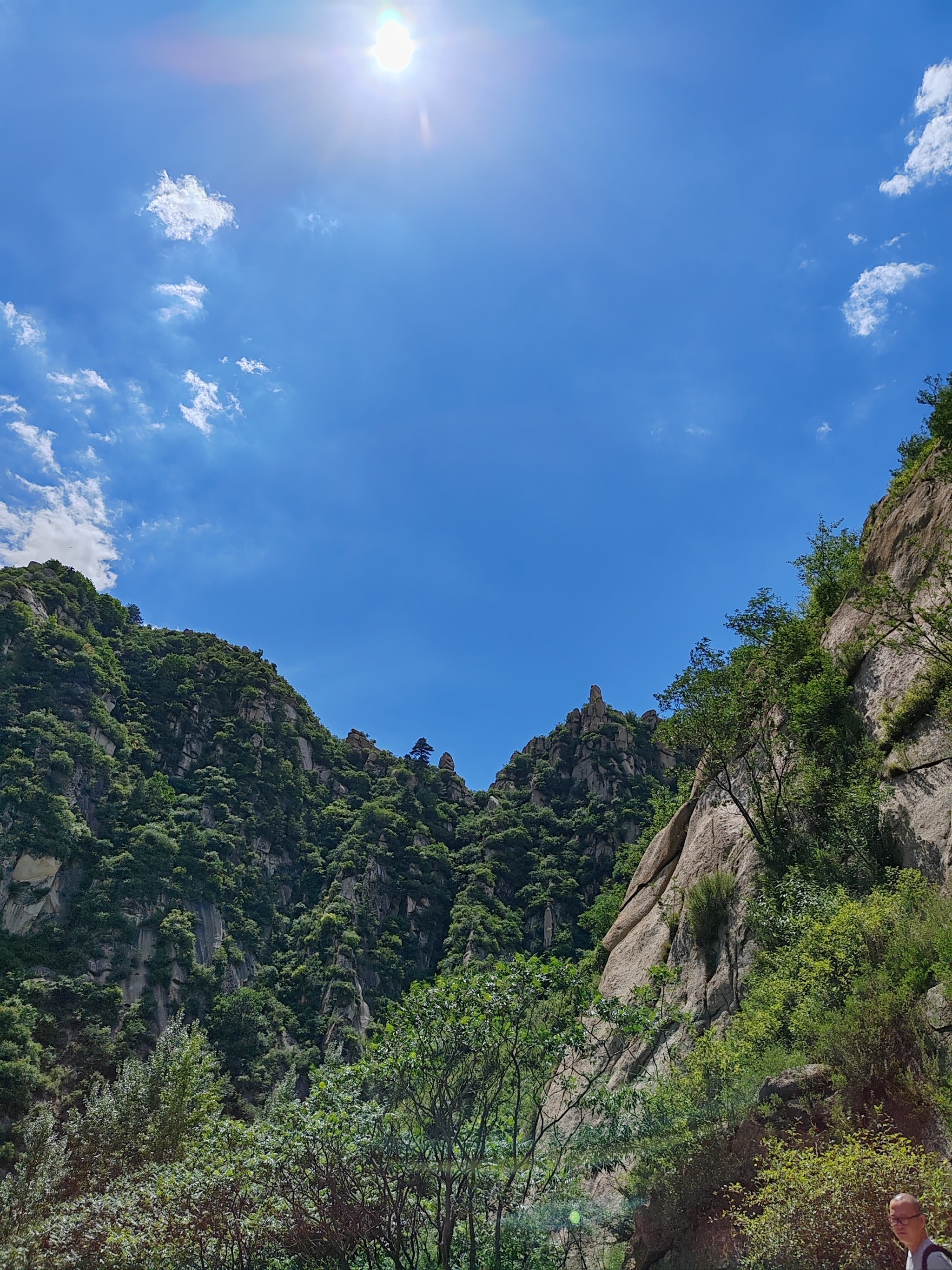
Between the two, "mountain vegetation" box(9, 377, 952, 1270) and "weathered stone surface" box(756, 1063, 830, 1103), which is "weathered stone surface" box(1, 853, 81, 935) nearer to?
"mountain vegetation" box(9, 377, 952, 1270)

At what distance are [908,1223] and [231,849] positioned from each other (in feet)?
223

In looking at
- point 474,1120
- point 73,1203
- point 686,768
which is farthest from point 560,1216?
point 686,768

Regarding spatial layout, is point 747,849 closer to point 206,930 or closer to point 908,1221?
point 908,1221

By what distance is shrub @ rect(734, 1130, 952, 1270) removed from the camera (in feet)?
16.3

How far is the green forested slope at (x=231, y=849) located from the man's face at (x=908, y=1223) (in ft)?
95.3

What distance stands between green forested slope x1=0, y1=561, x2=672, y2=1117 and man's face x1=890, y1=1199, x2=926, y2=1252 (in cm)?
2905

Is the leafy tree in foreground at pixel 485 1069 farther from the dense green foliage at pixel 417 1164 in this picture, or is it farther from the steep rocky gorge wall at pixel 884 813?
the steep rocky gorge wall at pixel 884 813

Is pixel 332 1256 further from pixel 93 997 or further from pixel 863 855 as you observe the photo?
pixel 93 997

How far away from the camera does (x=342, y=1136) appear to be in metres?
8.56

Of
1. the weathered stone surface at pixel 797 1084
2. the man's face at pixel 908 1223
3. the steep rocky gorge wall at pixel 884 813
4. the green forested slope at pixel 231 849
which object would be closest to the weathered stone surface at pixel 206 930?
the green forested slope at pixel 231 849

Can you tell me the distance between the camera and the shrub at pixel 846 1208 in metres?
4.96

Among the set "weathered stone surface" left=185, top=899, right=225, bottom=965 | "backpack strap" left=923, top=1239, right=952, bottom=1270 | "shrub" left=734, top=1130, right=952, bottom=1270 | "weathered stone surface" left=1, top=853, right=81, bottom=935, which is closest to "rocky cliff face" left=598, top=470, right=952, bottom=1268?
"shrub" left=734, top=1130, right=952, bottom=1270

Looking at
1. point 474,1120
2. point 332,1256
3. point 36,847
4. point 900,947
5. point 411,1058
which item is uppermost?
point 36,847

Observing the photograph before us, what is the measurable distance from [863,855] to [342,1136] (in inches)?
377
